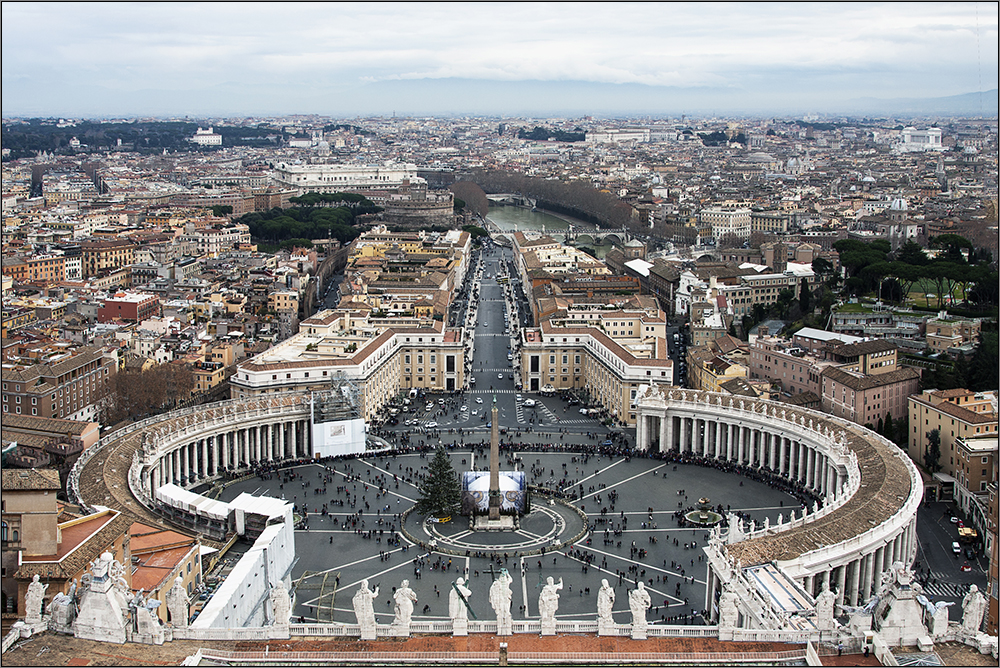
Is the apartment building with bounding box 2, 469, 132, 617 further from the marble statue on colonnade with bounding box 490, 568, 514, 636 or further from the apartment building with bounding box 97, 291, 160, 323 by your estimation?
the apartment building with bounding box 97, 291, 160, 323

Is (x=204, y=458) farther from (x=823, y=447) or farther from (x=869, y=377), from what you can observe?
(x=869, y=377)

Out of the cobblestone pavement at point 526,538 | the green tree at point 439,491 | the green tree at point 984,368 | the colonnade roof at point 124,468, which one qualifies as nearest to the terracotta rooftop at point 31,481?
the colonnade roof at point 124,468

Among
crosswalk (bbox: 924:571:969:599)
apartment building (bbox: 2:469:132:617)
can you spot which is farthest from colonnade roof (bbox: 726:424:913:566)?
apartment building (bbox: 2:469:132:617)

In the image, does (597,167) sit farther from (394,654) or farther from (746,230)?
(394,654)

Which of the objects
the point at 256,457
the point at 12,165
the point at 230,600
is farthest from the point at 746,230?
the point at 12,165

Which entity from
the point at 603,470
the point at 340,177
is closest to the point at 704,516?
the point at 603,470

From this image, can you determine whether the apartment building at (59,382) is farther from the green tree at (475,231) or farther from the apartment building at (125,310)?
the green tree at (475,231)
